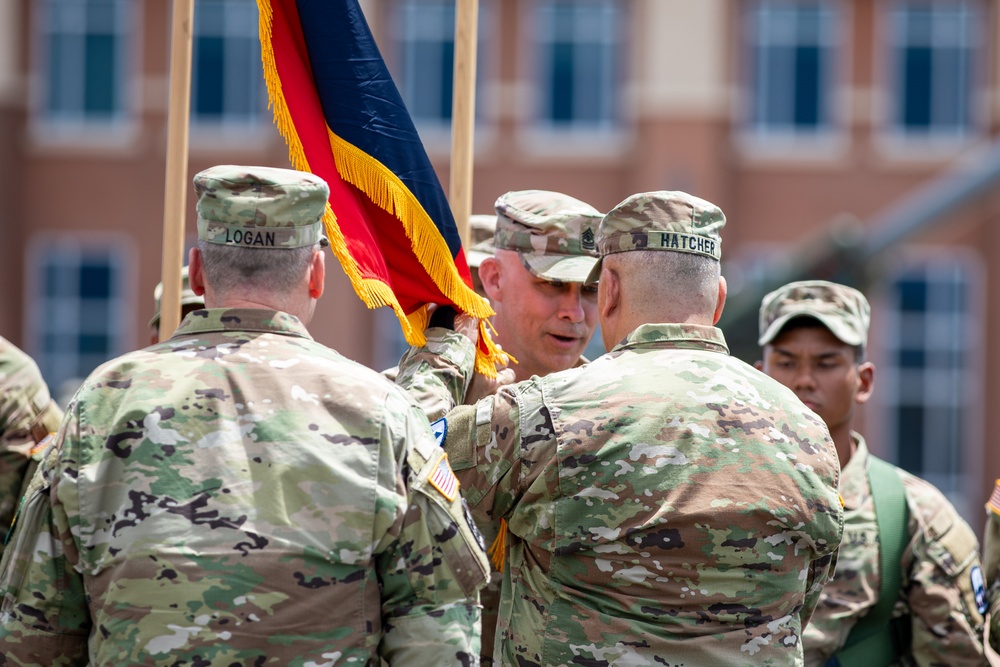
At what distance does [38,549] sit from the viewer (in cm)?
267

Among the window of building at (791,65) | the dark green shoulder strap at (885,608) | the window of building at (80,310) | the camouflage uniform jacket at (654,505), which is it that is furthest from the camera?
the window of building at (80,310)

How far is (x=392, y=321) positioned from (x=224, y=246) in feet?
56.9

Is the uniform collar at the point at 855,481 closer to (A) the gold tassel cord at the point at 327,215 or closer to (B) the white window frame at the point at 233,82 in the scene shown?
(A) the gold tassel cord at the point at 327,215

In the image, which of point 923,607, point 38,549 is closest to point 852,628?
point 923,607

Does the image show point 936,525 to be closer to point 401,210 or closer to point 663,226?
point 663,226

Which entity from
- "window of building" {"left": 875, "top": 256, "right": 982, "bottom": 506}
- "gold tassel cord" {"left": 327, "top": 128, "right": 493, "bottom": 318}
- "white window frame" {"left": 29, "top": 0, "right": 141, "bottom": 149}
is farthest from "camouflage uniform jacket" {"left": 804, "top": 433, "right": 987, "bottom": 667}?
"white window frame" {"left": 29, "top": 0, "right": 141, "bottom": 149}

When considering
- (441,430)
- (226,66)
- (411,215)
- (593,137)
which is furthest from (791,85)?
(441,430)

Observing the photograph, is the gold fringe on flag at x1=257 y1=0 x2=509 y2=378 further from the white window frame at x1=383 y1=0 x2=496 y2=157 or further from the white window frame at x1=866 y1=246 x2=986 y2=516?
the white window frame at x1=866 y1=246 x2=986 y2=516

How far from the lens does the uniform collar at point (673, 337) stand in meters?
3.15

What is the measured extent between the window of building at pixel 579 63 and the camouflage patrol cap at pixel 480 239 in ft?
51.1

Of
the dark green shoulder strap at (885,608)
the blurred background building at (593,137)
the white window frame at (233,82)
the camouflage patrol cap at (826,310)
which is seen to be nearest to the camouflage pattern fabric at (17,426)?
the camouflage patrol cap at (826,310)

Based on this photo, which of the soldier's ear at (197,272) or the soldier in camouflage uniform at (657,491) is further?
the soldier in camouflage uniform at (657,491)

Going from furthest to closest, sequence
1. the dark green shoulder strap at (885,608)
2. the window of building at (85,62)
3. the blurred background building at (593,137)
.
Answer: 1. the window of building at (85,62)
2. the blurred background building at (593,137)
3. the dark green shoulder strap at (885,608)

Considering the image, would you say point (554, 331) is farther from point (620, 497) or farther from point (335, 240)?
point (620, 497)
